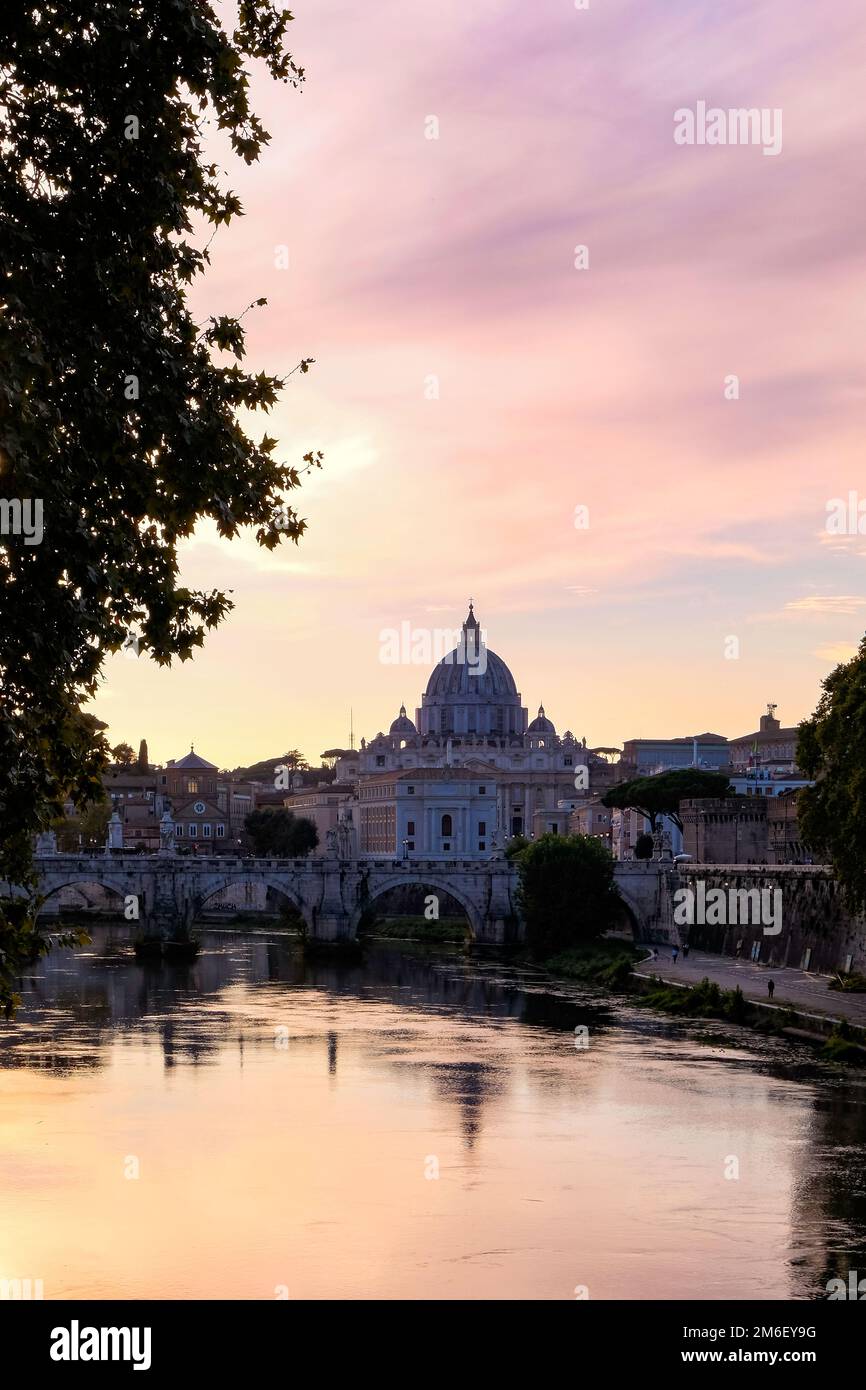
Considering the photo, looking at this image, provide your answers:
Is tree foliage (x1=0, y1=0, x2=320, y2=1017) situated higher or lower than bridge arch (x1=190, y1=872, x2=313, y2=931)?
higher

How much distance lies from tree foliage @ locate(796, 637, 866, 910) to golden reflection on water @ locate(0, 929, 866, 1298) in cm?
473

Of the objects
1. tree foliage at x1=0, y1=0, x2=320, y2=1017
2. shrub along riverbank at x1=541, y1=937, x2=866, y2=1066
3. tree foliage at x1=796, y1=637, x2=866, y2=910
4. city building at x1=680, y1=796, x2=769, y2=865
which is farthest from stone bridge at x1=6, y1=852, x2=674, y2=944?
tree foliage at x1=0, y1=0, x2=320, y2=1017

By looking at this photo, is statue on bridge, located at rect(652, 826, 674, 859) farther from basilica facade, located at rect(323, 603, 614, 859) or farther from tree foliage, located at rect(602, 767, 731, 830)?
basilica facade, located at rect(323, 603, 614, 859)

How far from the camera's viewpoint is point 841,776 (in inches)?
1633

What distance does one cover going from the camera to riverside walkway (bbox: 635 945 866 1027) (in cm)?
4309

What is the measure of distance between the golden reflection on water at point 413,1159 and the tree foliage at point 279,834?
78.4 m

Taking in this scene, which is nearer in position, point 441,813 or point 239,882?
point 239,882

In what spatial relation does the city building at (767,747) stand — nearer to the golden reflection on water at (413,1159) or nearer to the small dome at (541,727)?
the small dome at (541,727)

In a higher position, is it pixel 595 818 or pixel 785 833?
pixel 595 818

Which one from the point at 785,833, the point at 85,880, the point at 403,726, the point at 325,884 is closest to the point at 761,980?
the point at 785,833

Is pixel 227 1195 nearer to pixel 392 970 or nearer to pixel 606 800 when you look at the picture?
pixel 392 970

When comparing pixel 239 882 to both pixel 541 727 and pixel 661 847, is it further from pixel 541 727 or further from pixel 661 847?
pixel 541 727

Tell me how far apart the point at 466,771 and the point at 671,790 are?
141 ft

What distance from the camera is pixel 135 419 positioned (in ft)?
44.0
